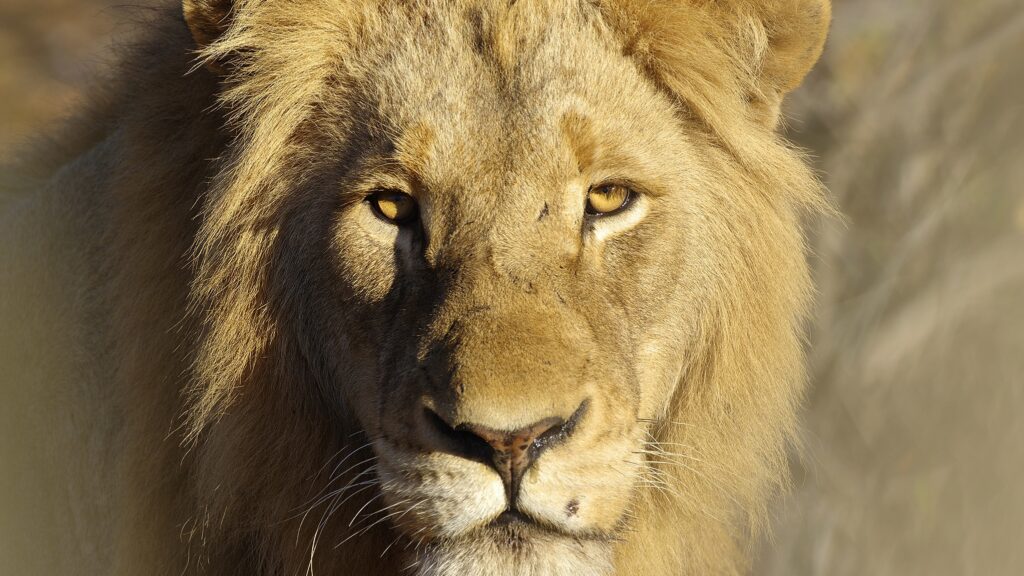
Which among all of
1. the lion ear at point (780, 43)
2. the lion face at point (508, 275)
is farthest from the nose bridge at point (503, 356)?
the lion ear at point (780, 43)

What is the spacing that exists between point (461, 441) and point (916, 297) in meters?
3.91

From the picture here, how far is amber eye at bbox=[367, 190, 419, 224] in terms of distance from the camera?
9.46 feet

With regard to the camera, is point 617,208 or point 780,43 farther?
point 780,43

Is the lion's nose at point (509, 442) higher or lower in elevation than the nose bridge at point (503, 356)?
lower

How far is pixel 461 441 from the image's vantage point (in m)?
2.49

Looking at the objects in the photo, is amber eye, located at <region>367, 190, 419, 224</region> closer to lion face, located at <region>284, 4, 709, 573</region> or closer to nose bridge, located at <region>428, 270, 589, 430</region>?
lion face, located at <region>284, 4, 709, 573</region>

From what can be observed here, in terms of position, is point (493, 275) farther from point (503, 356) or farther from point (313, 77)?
point (313, 77)

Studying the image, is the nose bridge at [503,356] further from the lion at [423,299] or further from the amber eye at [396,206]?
the amber eye at [396,206]

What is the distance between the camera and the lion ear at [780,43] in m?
3.10

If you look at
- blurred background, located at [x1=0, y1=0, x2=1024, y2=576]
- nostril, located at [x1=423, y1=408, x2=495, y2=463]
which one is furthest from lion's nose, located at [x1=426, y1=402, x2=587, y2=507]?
blurred background, located at [x1=0, y1=0, x2=1024, y2=576]

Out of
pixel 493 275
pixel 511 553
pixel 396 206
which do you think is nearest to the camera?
pixel 511 553

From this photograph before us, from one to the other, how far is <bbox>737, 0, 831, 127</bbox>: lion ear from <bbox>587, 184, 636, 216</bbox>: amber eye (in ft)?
1.81

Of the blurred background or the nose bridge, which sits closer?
the nose bridge

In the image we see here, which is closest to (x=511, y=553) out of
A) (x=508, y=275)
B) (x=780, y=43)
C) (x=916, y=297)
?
(x=508, y=275)
